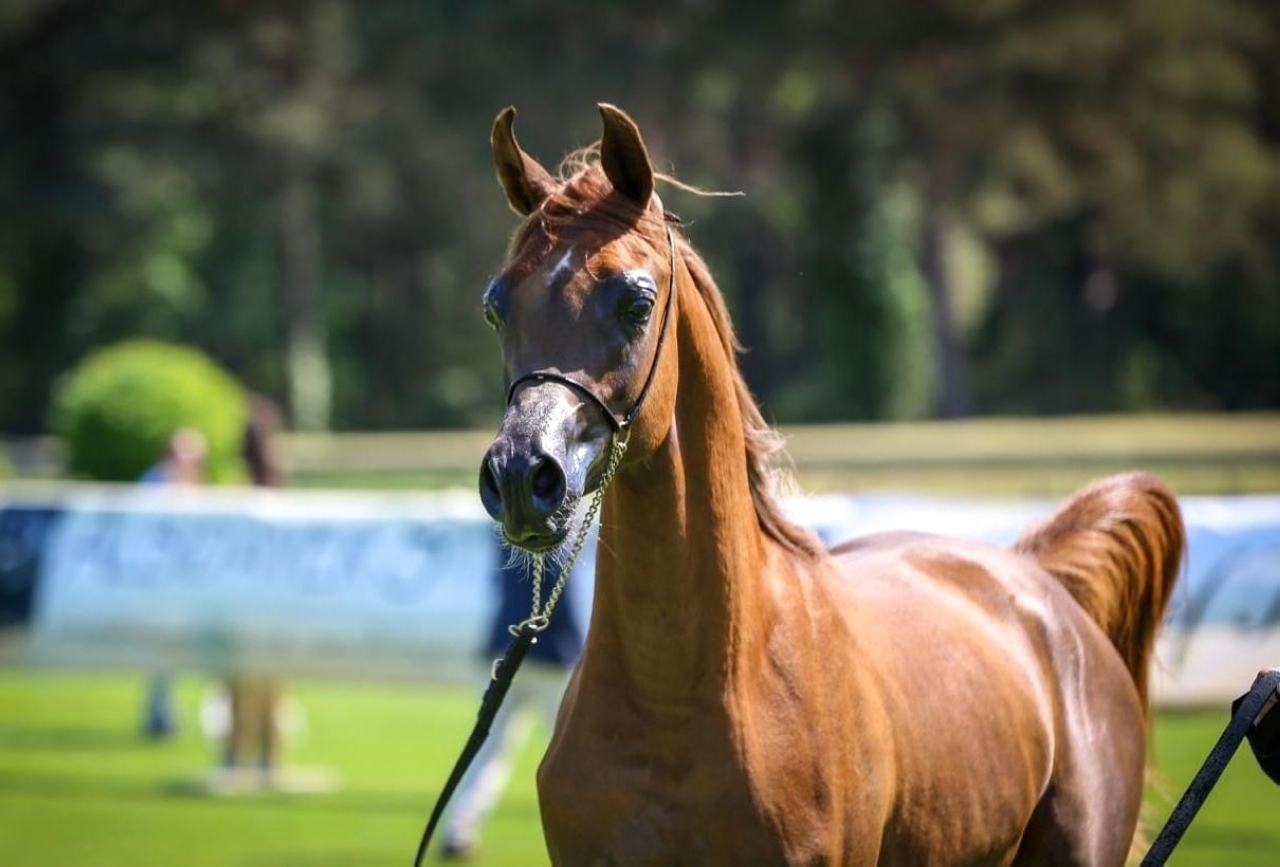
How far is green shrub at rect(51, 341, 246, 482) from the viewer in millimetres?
19328

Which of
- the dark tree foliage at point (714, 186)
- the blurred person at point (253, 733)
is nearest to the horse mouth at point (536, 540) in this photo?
the blurred person at point (253, 733)

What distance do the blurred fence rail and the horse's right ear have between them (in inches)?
379

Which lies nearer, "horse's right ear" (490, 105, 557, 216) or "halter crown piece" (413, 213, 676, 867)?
"halter crown piece" (413, 213, 676, 867)

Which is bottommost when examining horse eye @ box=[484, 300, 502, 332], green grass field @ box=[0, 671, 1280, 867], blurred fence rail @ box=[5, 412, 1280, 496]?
green grass field @ box=[0, 671, 1280, 867]

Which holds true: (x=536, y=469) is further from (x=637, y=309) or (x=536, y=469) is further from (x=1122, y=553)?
(x=1122, y=553)

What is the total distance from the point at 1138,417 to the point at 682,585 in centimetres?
3412

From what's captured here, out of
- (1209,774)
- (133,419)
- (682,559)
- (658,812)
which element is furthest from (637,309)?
(133,419)

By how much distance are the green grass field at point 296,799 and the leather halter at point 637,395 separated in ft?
11.9

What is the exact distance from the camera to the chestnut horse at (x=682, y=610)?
3.50 m

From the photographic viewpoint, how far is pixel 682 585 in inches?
149

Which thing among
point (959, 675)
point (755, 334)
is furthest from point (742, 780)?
point (755, 334)

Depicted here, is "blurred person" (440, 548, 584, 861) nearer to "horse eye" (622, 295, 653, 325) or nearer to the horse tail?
the horse tail

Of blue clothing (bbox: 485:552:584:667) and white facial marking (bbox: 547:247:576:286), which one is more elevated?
white facial marking (bbox: 547:247:576:286)

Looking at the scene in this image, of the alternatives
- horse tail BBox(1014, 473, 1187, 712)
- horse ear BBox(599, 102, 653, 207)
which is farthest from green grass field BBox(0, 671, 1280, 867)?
horse ear BBox(599, 102, 653, 207)
